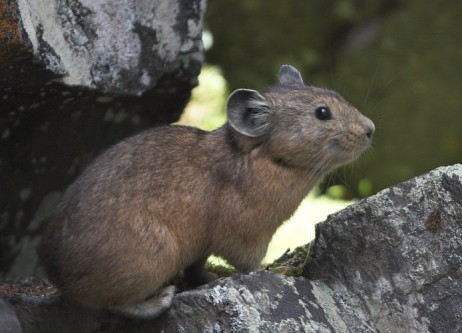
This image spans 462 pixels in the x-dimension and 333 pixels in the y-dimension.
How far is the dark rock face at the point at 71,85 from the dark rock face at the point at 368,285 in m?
1.38

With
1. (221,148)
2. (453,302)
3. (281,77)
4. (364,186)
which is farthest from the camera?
(364,186)

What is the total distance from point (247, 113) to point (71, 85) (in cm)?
132

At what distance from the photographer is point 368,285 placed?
21.7ft

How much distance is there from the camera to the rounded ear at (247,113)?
7215 millimetres

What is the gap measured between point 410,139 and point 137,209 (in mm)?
8026

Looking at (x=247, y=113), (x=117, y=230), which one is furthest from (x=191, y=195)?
(x=247, y=113)

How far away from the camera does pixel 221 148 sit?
726 centimetres

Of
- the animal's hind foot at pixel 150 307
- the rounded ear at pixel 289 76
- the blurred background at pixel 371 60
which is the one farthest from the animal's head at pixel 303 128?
the blurred background at pixel 371 60

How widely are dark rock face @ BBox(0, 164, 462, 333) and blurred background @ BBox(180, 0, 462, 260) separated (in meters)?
6.41

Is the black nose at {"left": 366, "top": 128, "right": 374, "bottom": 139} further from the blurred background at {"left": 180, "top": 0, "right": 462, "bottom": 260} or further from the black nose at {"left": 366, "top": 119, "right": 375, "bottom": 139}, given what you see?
the blurred background at {"left": 180, "top": 0, "right": 462, "bottom": 260}

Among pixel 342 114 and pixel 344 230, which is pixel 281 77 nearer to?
pixel 342 114

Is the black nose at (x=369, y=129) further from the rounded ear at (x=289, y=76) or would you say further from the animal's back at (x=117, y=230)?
the animal's back at (x=117, y=230)

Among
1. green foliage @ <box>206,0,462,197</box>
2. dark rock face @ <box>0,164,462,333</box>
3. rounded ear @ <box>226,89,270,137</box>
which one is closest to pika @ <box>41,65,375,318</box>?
rounded ear @ <box>226,89,270,137</box>

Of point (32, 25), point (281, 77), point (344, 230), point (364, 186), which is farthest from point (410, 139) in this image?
point (32, 25)
